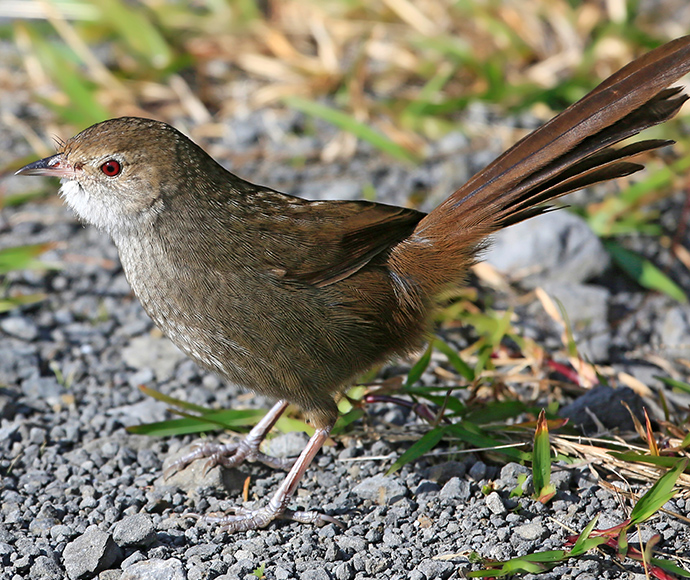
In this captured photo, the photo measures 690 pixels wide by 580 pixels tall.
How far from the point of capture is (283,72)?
705 centimetres

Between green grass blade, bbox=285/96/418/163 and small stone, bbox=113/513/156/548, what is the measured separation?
11.6 feet

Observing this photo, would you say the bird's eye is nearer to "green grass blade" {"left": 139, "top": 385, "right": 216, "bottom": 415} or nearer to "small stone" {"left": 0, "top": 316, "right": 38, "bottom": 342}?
"green grass blade" {"left": 139, "top": 385, "right": 216, "bottom": 415}

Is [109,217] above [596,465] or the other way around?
above

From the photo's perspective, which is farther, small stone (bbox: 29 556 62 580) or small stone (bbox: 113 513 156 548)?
small stone (bbox: 113 513 156 548)

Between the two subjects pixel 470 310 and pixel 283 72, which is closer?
pixel 470 310

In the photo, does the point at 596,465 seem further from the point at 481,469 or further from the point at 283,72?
Result: the point at 283,72

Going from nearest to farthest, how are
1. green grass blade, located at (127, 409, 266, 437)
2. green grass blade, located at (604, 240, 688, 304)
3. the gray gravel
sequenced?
the gray gravel
green grass blade, located at (127, 409, 266, 437)
green grass blade, located at (604, 240, 688, 304)

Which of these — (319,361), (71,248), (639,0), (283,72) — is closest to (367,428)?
(319,361)

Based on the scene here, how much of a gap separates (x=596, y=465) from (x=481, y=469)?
0.49 m

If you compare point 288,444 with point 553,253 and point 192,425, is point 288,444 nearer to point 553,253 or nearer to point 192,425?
point 192,425

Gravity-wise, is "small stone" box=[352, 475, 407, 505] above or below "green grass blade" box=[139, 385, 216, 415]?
below

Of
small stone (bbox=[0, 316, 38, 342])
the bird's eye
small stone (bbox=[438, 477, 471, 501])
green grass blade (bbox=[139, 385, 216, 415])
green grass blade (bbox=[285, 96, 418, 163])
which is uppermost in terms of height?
green grass blade (bbox=[285, 96, 418, 163])

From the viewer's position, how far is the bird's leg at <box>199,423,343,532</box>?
356cm

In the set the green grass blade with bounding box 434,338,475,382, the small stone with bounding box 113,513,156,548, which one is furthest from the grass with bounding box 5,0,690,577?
the small stone with bounding box 113,513,156,548
